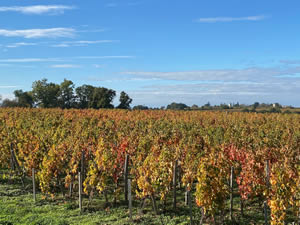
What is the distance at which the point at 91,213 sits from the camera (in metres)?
10.1

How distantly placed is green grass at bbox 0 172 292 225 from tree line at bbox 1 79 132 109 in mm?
48923

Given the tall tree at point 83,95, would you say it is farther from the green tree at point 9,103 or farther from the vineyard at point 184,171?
the vineyard at point 184,171

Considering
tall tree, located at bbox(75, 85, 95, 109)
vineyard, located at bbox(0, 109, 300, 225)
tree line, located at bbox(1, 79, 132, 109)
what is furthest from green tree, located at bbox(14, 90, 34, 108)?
vineyard, located at bbox(0, 109, 300, 225)

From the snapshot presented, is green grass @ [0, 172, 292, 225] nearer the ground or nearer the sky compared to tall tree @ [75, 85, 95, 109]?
nearer the ground

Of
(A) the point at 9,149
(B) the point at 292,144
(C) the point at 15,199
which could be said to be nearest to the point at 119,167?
(C) the point at 15,199

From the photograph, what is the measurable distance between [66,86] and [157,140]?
5888 centimetres

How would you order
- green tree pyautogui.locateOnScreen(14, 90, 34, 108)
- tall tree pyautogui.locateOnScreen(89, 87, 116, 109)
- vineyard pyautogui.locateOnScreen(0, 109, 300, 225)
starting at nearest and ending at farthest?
vineyard pyautogui.locateOnScreen(0, 109, 300, 225) → tall tree pyautogui.locateOnScreen(89, 87, 116, 109) → green tree pyautogui.locateOnScreen(14, 90, 34, 108)

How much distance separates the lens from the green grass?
30.5 ft

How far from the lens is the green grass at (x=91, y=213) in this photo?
9.30m

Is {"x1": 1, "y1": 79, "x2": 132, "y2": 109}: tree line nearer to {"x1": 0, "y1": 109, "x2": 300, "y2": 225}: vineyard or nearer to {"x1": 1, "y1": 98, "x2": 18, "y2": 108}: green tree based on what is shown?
{"x1": 1, "y1": 98, "x2": 18, "y2": 108}: green tree

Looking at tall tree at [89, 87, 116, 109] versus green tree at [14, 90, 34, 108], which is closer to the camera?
tall tree at [89, 87, 116, 109]

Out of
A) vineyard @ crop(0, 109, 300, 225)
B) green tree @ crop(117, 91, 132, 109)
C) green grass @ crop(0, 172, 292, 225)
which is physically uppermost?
green tree @ crop(117, 91, 132, 109)

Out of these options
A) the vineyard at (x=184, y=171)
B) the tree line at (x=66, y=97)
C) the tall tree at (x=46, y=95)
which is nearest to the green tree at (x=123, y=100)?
the tree line at (x=66, y=97)

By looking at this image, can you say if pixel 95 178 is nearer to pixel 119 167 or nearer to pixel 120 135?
pixel 119 167
